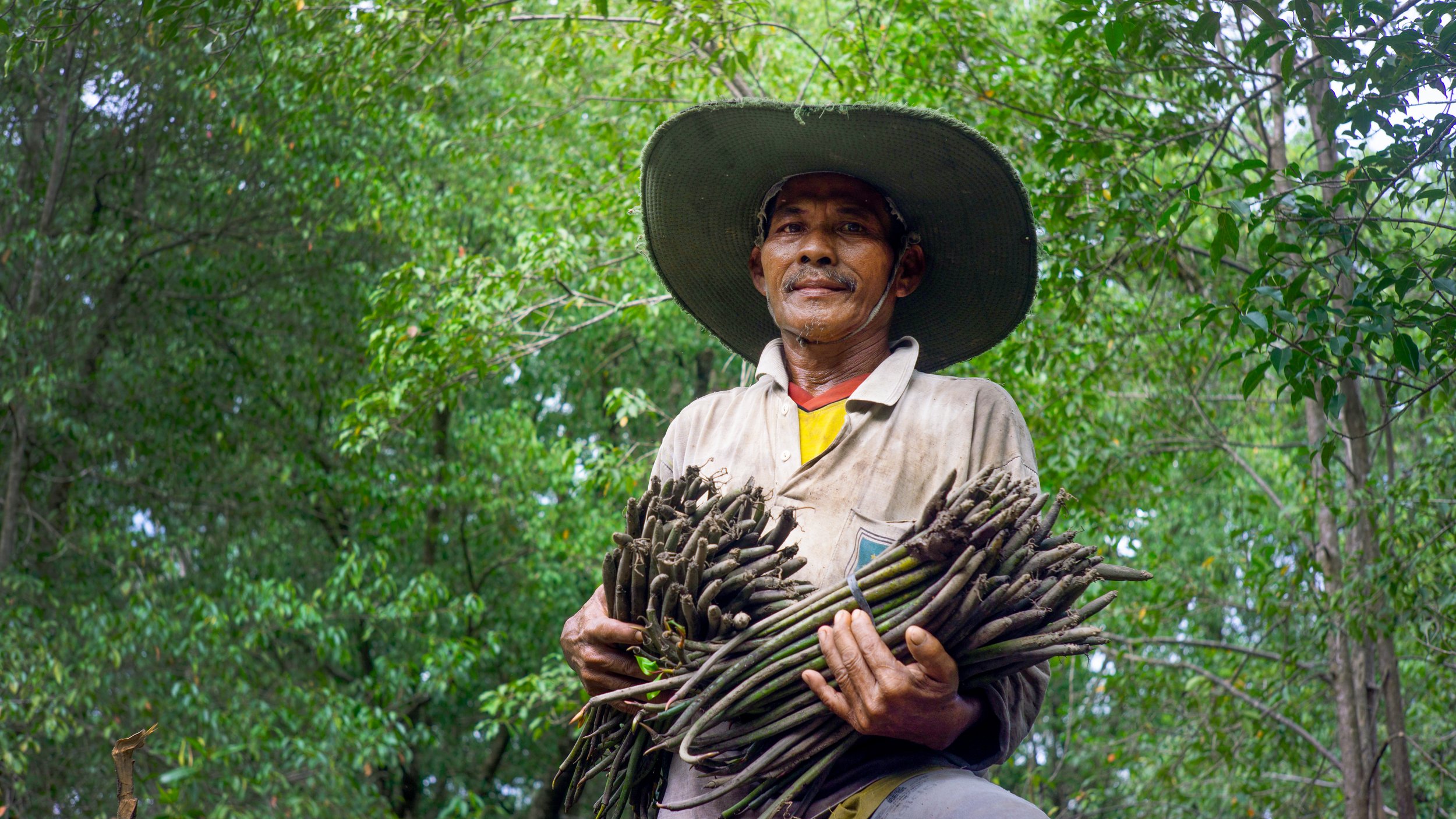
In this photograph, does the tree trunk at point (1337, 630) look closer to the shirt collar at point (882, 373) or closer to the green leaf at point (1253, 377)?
the green leaf at point (1253, 377)

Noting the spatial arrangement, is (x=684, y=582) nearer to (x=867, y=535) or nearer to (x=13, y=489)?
(x=867, y=535)

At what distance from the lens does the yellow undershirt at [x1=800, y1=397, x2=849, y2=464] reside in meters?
2.94

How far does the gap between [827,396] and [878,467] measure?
290mm

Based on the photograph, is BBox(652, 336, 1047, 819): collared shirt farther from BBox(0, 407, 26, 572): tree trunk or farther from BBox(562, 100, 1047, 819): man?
BBox(0, 407, 26, 572): tree trunk

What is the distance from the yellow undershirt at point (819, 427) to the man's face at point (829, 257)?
0.16 m

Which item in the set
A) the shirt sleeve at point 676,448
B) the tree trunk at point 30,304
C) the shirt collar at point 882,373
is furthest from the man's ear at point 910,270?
the tree trunk at point 30,304

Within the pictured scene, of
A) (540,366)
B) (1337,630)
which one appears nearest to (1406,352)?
(1337,630)

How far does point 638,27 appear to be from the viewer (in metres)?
7.31

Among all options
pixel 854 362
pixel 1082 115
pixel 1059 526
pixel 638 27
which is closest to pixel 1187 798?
pixel 1059 526

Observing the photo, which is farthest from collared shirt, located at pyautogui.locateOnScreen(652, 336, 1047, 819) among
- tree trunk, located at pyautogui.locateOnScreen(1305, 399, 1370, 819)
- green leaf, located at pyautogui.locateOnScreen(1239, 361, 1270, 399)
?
tree trunk, located at pyautogui.locateOnScreen(1305, 399, 1370, 819)

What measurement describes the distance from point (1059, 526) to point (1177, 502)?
6.63 metres

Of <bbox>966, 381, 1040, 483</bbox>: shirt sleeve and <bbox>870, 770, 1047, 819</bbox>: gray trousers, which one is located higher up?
<bbox>966, 381, 1040, 483</bbox>: shirt sleeve

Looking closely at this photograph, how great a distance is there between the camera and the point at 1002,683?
2.50 meters

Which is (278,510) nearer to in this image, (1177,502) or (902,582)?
(1177,502)
